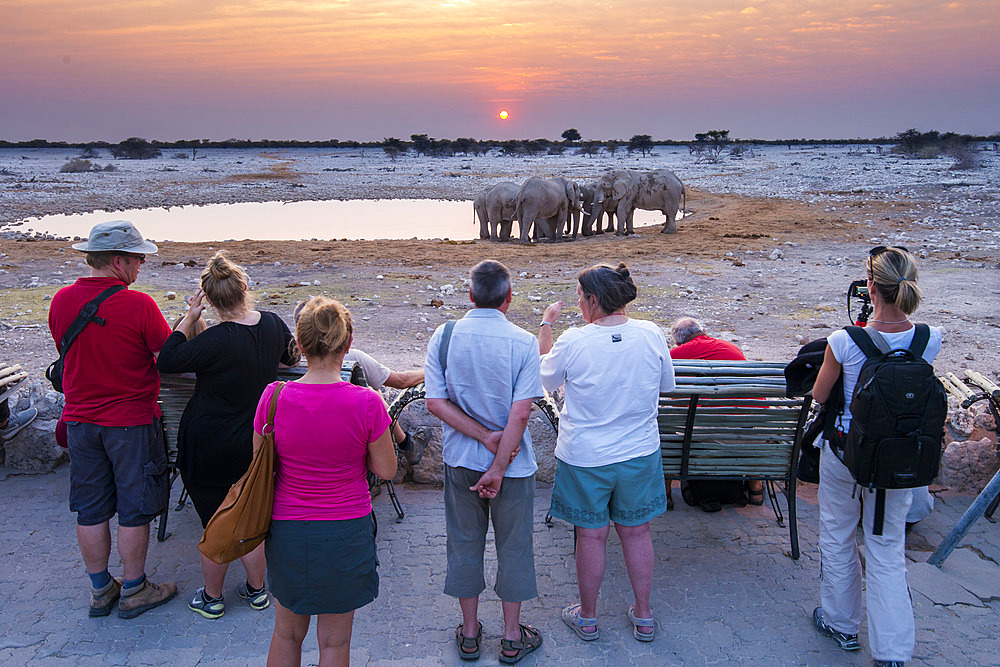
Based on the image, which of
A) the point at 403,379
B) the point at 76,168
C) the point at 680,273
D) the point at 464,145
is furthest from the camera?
the point at 464,145

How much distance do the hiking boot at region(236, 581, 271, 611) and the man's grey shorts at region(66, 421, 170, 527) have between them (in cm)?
57

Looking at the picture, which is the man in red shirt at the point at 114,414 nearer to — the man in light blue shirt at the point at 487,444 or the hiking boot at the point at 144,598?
the hiking boot at the point at 144,598

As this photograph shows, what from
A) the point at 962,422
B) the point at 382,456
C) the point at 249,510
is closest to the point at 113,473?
the point at 249,510

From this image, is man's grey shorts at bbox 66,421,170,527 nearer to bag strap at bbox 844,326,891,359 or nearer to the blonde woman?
the blonde woman

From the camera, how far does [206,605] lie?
361cm

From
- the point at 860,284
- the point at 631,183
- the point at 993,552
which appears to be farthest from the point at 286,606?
the point at 631,183

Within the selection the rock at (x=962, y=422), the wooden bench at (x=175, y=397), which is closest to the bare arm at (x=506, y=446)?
the wooden bench at (x=175, y=397)

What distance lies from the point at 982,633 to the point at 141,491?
4040mm

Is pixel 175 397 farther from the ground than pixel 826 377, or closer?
closer

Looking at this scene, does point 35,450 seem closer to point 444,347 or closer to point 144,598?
point 144,598

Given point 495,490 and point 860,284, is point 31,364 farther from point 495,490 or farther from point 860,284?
point 860,284

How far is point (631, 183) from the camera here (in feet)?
76.2

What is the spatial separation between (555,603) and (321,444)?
1.67m

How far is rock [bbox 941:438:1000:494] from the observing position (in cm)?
483
